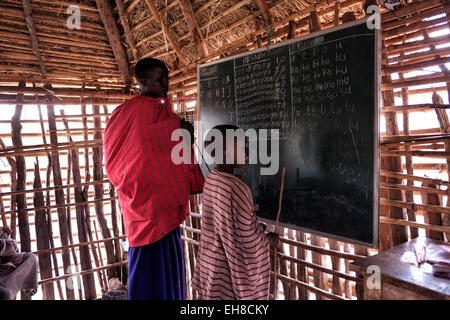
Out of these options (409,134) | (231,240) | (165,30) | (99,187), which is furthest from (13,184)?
(409,134)

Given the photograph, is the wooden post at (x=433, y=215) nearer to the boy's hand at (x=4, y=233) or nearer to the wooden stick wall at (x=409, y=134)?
the wooden stick wall at (x=409, y=134)

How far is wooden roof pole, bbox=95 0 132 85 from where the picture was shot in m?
4.50

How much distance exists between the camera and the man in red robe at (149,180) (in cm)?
194

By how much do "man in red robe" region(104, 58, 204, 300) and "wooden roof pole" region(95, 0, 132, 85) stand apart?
320cm

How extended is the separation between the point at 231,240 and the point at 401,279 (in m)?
0.94

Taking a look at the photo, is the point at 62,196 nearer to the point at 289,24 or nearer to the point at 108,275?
the point at 108,275

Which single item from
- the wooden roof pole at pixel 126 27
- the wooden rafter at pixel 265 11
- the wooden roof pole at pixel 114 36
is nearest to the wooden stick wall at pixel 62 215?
the wooden roof pole at pixel 114 36

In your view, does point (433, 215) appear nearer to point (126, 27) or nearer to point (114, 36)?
point (126, 27)

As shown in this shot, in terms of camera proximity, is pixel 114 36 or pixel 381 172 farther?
pixel 114 36

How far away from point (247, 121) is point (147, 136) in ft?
3.08

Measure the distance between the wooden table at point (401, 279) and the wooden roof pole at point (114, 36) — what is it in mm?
4535

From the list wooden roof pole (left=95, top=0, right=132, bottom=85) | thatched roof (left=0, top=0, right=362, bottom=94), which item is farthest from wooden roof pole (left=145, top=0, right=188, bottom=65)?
wooden roof pole (left=95, top=0, right=132, bottom=85)

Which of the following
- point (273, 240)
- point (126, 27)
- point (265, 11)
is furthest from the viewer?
point (126, 27)

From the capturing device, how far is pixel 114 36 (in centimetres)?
475
